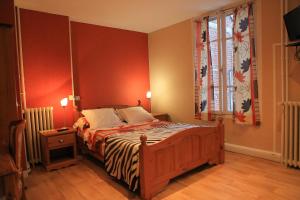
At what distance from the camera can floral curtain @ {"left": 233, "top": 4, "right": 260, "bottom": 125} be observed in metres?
3.14

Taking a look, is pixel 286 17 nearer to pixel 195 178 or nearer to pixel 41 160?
pixel 195 178

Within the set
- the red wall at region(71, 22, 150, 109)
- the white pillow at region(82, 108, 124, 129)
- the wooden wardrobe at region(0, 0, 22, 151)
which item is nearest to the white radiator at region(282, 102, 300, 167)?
the white pillow at region(82, 108, 124, 129)

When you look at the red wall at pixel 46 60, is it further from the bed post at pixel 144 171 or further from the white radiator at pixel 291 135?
the white radiator at pixel 291 135

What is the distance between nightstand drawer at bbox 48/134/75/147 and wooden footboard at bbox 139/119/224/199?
5.12 feet

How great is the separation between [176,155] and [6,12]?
2.72 metres

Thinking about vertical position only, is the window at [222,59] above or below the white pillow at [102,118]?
above

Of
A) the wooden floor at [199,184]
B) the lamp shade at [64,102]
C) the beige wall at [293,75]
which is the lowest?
the wooden floor at [199,184]

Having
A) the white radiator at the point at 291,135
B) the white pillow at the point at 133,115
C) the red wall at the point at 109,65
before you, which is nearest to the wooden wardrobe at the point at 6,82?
the red wall at the point at 109,65

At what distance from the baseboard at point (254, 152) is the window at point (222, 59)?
635 mm

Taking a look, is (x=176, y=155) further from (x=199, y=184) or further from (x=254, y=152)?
(x=254, y=152)

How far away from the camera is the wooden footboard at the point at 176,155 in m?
2.16

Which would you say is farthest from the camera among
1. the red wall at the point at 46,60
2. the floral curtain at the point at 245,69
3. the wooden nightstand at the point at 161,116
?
the wooden nightstand at the point at 161,116

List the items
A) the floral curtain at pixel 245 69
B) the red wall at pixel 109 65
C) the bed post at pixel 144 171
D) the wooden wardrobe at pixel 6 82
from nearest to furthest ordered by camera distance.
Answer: the bed post at pixel 144 171 < the wooden wardrobe at pixel 6 82 < the floral curtain at pixel 245 69 < the red wall at pixel 109 65

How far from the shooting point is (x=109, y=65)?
14.1ft
